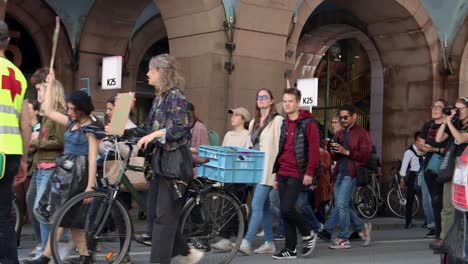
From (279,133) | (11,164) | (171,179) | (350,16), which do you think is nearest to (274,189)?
(279,133)

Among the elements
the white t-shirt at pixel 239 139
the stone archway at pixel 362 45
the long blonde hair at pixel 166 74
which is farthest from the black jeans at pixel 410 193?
the long blonde hair at pixel 166 74

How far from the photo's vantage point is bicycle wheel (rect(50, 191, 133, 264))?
20.8 ft

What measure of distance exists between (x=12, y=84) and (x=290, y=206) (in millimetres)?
3728

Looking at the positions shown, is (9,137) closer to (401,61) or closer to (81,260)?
(81,260)

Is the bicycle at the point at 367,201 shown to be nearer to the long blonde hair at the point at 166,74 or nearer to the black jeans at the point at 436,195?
the black jeans at the point at 436,195

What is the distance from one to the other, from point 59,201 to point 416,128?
12.4m

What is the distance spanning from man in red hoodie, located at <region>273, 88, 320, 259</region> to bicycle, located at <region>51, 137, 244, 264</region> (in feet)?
3.54

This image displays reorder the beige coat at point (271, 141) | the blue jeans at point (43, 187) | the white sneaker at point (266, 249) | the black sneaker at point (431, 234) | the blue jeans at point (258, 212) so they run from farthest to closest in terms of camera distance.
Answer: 1. the black sneaker at point (431, 234)
2. the white sneaker at point (266, 249)
3. the beige coat at point (271, 141)
4. the blue jeans at point (258, 212)
5. the blue jeans at point (43, 187)

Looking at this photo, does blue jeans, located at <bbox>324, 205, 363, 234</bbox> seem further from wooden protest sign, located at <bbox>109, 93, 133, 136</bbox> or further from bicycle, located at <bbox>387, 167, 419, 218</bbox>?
bicycle, located at <bbox>387, 167, 419, 218</bbox>

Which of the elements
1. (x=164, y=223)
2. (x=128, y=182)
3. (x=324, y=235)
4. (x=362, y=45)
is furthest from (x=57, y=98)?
(x=362, y=45)

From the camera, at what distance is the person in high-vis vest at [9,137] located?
523 centimetres

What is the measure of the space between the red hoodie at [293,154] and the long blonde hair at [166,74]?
2.14 m

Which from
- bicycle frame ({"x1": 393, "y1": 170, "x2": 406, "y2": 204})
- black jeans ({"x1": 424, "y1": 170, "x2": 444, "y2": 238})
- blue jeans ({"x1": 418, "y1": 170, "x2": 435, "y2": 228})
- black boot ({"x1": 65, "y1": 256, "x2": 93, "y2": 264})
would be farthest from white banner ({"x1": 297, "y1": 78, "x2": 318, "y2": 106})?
black boot ({"x1": 65, "y1": 256, "x2": 93, "y2": 264})

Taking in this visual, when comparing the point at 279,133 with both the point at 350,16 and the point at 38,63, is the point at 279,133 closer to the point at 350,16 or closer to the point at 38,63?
the point at 38,63
